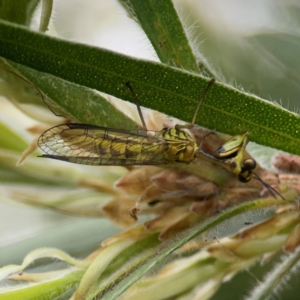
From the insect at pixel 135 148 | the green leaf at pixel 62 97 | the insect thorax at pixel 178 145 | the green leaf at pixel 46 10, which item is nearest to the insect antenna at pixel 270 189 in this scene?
the insect at pixel 135 148

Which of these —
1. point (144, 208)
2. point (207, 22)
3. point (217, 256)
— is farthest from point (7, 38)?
point (207, 22)

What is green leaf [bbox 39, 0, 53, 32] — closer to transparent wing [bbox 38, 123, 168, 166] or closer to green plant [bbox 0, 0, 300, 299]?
green plant [bbox 0, 0, 300, 299]

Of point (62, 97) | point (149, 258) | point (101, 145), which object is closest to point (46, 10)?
point (62, 97)

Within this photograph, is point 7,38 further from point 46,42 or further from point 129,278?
point 129,278

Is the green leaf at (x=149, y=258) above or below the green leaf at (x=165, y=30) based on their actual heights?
below

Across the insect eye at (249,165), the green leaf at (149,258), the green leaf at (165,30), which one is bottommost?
the green leaf at (149,258)

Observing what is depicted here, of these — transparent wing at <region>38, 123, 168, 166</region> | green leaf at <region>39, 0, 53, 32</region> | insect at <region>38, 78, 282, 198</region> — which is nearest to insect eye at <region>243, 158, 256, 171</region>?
insect at <region>38, 78, 282, 198</region>

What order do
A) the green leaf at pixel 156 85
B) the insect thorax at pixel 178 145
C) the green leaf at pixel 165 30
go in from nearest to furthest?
the green leaf at pixel 156 85 < the green leaf at pixel 165 30 < the insect thorax at pixel 178 145

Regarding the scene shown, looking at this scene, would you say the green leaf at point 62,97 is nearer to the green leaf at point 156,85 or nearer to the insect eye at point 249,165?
the green leaf at point 156,85
